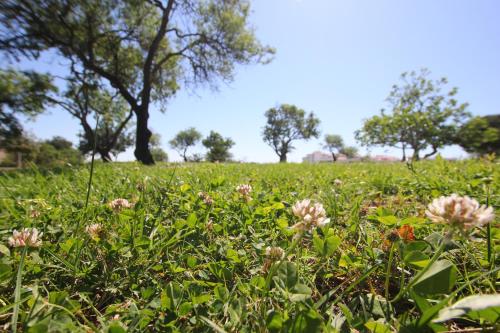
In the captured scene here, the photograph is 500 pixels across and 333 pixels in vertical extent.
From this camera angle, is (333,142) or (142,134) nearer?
(142,134)

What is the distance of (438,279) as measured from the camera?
0.70m

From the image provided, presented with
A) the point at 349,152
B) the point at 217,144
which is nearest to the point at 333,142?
the point at 349,152

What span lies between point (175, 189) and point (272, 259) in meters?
1.36

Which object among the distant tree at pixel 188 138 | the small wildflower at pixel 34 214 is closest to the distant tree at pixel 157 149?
the distant tree at pixel 188 138

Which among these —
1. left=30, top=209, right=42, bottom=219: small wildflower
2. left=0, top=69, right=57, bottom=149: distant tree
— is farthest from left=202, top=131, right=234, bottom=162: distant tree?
left=30, top=209, right=42, bottom=219: small wildflower

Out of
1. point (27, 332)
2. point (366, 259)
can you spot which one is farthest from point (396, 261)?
point (27, 332)

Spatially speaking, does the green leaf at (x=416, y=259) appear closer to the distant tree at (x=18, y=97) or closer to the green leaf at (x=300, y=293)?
the green leaf at (x=300, y=293)

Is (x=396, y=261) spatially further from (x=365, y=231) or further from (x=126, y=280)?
(x=126, y=280)

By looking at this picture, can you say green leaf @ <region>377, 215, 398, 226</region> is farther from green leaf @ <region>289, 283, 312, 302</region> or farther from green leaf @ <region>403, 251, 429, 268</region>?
green leaf @ <region>289, 283, 312, 302</region>

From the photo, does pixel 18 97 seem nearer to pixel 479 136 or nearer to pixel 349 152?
pixel 479 136

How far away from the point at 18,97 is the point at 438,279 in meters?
12.8

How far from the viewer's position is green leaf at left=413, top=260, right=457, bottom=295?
2.24 feet

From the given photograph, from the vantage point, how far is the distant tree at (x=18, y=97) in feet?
28.9

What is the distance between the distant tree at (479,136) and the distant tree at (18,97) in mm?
46899
